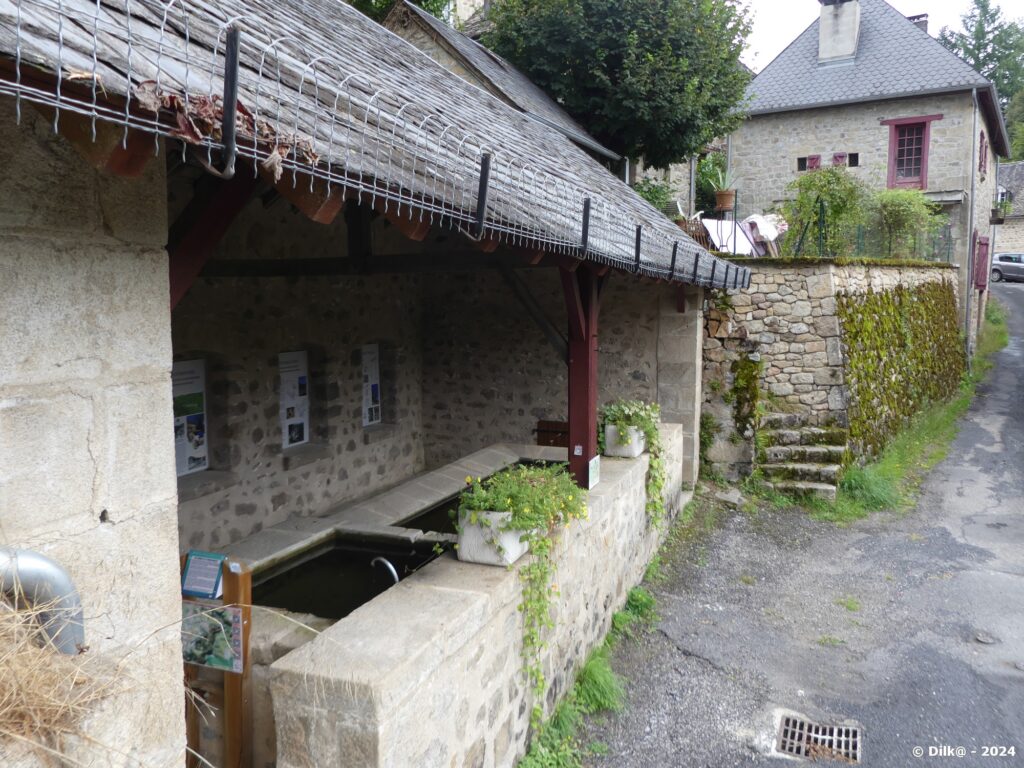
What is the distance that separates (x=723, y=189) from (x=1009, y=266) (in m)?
19.5

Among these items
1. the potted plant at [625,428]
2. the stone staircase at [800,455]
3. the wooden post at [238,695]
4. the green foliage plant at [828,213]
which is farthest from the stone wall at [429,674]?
the green foliage plant at [828,213]

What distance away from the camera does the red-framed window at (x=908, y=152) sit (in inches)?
649

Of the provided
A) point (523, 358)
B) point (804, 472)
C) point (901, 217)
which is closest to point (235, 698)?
point (523, 358)

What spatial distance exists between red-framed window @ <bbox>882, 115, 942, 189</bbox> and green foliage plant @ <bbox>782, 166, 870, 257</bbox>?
4.68 metres

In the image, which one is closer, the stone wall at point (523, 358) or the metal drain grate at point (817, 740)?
the metal drain grate at point (817, 740)

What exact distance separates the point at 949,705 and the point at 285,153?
464cm

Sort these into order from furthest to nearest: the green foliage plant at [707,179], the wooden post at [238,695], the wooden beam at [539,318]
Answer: the green foliage plant at [707,179] → the wooden beam at [539,318] → the wooden post at [238,695]

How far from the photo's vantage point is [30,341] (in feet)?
5.85

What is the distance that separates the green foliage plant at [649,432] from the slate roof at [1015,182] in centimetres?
2860

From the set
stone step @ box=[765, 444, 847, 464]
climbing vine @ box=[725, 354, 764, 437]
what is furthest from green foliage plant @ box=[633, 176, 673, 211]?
stone step @ box=[765, 444, 847, 464]

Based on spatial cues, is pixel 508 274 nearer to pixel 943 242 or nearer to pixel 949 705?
pixel 949 705

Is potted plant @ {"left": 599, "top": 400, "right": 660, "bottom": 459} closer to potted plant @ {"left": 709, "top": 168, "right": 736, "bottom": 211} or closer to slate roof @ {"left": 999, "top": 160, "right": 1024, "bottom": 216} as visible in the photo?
potted plant @ {"left": 709, "top": 168, "right": 736, "bottom": 211}

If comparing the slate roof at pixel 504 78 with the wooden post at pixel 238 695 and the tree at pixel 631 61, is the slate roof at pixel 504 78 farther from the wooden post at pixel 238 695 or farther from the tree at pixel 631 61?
the wooden post at pixel 238 695

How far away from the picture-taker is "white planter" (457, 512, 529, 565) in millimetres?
3602
